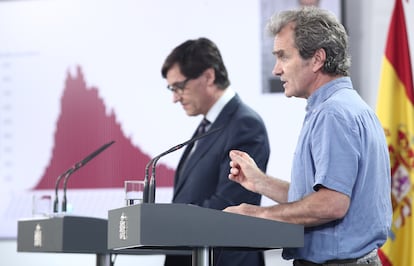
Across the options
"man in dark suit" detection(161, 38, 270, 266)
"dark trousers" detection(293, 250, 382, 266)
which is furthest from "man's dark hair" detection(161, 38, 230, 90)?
"dark trousers" detection(293, 250, 382, 266)

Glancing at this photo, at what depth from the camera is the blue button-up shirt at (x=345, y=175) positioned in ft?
8.57

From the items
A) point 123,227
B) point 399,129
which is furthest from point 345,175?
point 399,129

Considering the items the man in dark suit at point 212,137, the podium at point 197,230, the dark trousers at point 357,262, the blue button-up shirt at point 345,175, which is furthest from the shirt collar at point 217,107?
the podium at point 197,230

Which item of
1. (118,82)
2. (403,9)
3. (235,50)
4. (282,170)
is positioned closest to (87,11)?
(118,82)

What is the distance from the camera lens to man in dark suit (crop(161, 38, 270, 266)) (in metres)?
3.84

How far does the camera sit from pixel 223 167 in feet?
12.9

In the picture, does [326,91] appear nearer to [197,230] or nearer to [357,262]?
[357,262]

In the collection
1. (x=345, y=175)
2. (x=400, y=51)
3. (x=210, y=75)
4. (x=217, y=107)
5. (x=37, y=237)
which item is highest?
(x=400, y=51)

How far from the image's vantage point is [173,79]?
14.4 feet

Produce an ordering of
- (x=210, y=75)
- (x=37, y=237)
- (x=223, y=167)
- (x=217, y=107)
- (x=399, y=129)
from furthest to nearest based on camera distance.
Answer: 1. (x=399, y=129)
2. (x=210, y=75)
3. (x=217, y=107)
4. (x=223, y=167)
5. (x=37, y=237)

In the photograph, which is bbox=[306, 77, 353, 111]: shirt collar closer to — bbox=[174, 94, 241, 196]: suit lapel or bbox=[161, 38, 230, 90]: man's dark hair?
bbox=[174, 94, 241, 196]: suit lapel

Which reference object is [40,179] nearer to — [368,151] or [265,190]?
[265,190]

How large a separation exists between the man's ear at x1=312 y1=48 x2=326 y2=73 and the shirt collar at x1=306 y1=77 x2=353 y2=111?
0.20 ft

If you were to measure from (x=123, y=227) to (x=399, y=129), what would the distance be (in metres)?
2.64
